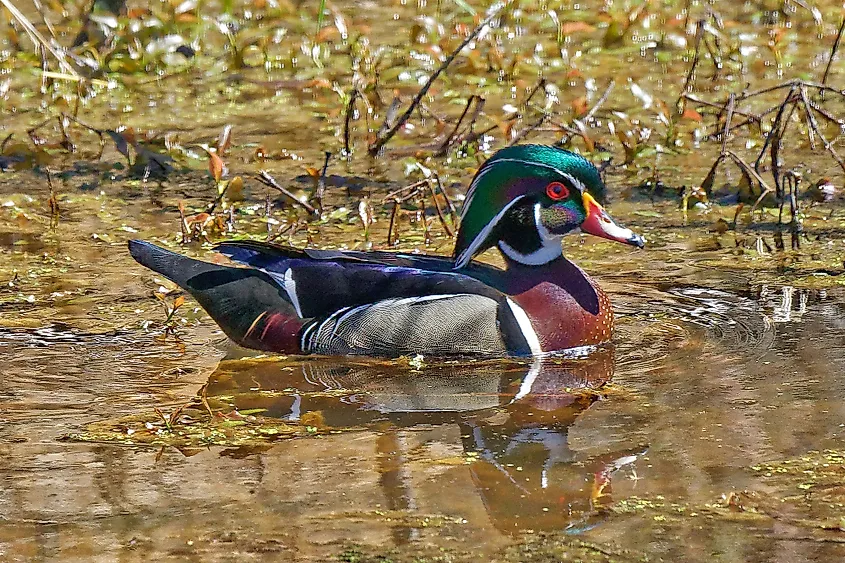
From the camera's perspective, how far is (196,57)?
34.9 ft

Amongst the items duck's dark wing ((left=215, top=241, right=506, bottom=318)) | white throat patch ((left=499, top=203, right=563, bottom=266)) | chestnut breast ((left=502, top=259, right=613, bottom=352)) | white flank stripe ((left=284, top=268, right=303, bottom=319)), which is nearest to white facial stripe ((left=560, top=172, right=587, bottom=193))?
white throat patch ((left=499, top=203, right=563, bottom=266))

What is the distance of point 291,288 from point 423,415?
A: 1056mm

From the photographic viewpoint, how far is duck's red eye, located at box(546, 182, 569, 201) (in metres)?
5.92

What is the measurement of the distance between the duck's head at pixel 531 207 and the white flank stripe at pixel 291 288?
2.14ft

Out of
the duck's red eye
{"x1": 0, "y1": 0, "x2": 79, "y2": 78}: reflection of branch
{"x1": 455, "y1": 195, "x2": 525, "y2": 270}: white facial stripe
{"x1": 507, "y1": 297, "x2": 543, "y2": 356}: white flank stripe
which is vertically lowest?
{"x1": 507, "y1": 297, "x2": 543, "y2": 356}: white flank stripe

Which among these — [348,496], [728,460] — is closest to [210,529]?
[348,496]

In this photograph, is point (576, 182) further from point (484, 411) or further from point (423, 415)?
point (423, 415)

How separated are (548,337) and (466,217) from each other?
613 mm

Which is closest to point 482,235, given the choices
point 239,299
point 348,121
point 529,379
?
point 529,379

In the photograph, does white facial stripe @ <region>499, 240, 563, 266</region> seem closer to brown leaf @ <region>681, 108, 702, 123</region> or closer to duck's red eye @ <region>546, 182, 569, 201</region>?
duck's red eye @ <region>546, 182, 569, 201</region>

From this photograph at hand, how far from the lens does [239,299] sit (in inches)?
234

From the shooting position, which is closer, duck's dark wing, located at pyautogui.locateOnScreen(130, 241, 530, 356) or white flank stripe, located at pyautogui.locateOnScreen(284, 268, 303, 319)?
duck's dark wing, located at pyautogui.locateOnScreen(130, 241, 530, 356)

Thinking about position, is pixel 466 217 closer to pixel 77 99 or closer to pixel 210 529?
pixel 210 529

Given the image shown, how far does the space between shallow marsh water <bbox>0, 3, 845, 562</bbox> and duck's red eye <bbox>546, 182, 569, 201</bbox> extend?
0.61 meters
